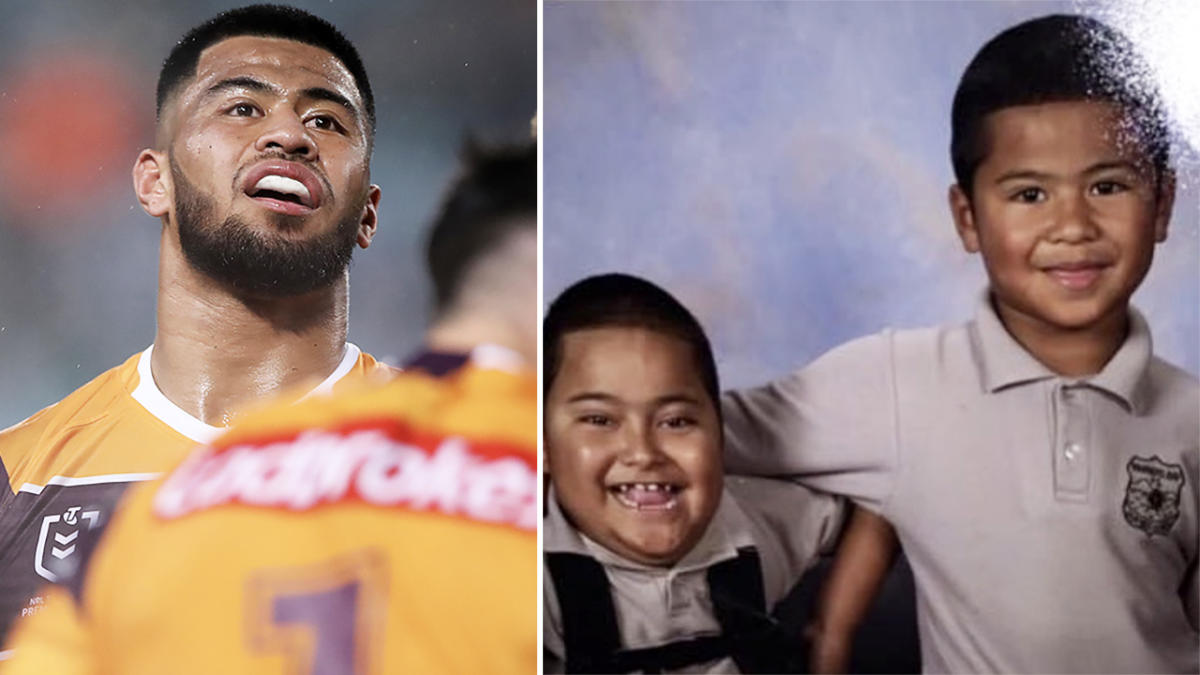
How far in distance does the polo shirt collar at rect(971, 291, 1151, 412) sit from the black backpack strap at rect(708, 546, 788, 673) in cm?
58

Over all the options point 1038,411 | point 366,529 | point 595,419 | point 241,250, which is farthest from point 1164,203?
point 241,250

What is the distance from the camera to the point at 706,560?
7.15 feet

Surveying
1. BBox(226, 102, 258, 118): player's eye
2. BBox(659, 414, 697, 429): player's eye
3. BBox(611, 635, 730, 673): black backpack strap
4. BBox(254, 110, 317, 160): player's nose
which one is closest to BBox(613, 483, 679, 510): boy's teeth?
BBox(659, 414, 697, 429): player's eye

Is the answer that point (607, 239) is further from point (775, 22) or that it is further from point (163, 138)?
point (163, 138)

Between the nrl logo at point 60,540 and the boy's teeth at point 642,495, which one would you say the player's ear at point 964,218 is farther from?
the nrl logo at point 60,540

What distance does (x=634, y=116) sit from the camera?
2.27 metres

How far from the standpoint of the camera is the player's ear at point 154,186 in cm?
212

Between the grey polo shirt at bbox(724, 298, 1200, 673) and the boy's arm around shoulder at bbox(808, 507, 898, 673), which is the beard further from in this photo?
the boy's arm around shoulder at bbox(808, 507, 898, 673)

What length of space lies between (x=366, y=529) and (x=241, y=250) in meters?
0.55

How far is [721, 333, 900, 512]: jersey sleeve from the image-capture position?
221 cm

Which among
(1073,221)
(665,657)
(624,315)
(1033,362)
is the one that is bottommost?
(665,657)

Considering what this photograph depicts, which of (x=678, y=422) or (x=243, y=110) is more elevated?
(x=243, y=110)

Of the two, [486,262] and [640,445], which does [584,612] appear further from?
[486,262]

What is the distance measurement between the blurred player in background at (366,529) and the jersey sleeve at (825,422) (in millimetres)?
411
